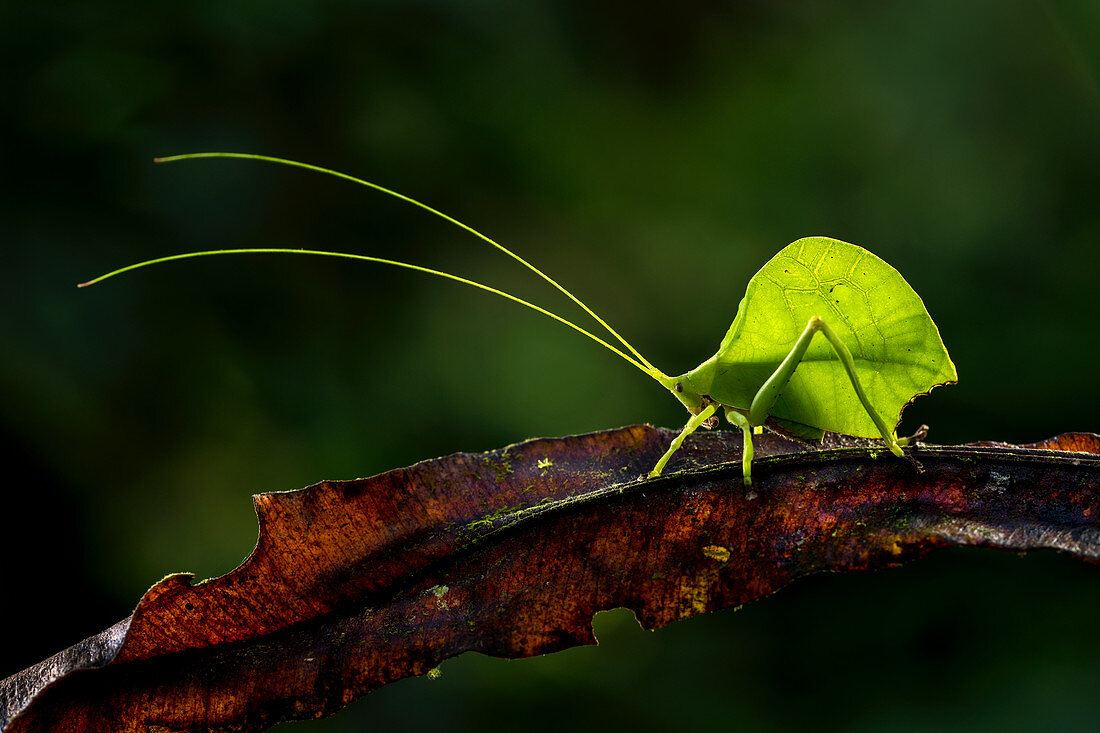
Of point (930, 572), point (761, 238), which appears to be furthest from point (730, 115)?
point (930, 572)

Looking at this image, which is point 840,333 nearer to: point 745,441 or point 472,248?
point 745,441

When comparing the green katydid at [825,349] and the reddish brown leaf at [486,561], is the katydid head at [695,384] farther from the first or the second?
the reddish brown leaf at [486,561]

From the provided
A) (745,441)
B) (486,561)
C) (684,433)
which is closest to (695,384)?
(684,433)

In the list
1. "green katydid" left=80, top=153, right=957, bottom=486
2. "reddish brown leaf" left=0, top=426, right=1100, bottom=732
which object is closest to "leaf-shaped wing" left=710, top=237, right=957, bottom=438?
"green katydid" left=80, top=153, right=957, bottom=486

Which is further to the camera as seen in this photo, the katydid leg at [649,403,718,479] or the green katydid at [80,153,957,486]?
the green katydid at [80,153,957,486]

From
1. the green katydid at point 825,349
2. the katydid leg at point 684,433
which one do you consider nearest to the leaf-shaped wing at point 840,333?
the green katydid at point 825,349

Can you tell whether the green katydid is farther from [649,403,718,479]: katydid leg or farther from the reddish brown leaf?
the reddish brown leaf

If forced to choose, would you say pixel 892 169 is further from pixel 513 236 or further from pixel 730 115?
pixel 513 236
